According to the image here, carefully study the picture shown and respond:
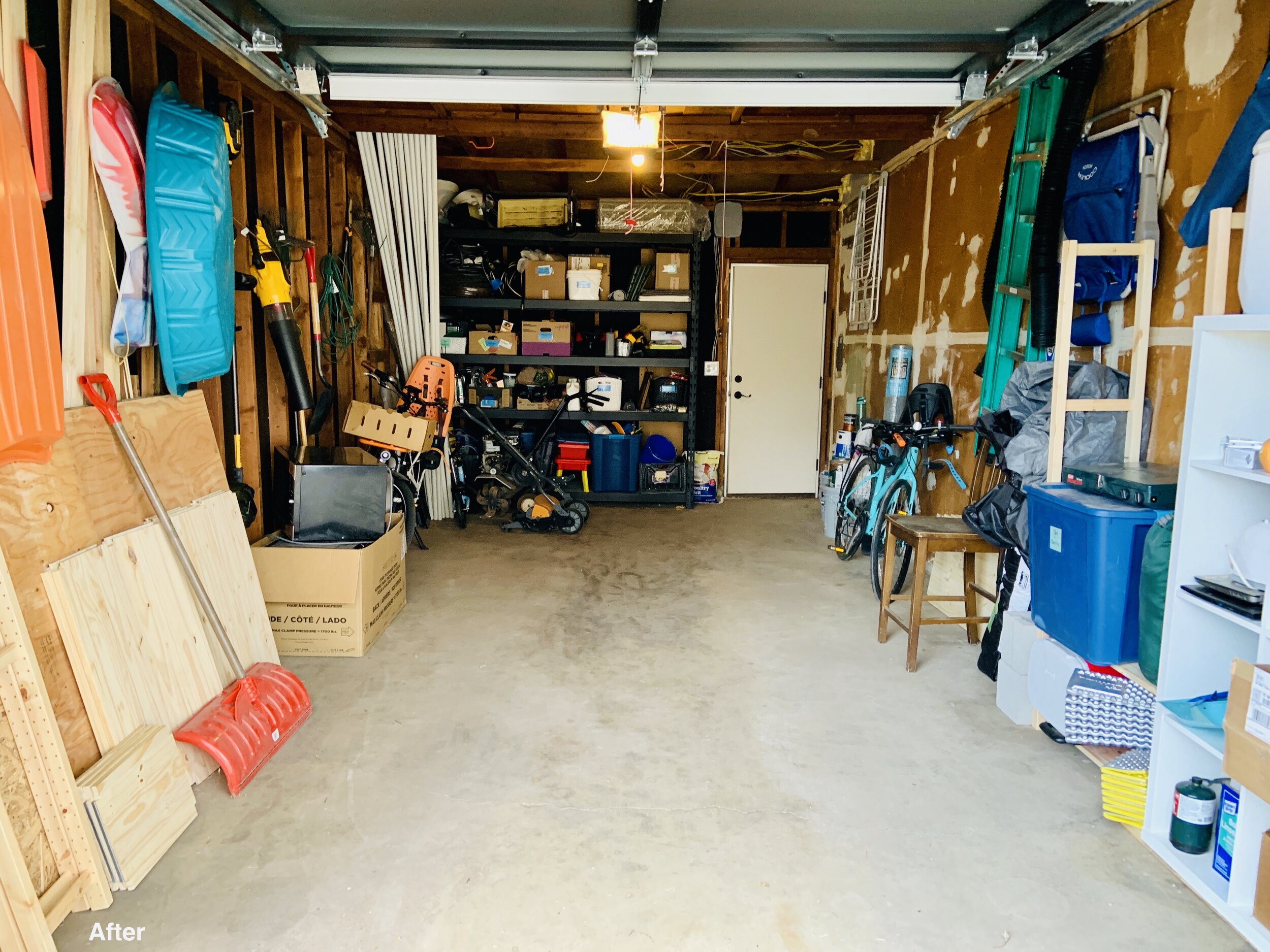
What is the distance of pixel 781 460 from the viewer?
22.4ft

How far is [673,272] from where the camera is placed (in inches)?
240

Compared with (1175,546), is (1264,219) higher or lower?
higher

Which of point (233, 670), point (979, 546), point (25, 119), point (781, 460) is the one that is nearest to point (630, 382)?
point (781, 460)

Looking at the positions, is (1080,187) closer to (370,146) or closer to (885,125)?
(885,125)

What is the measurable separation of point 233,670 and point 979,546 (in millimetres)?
2834

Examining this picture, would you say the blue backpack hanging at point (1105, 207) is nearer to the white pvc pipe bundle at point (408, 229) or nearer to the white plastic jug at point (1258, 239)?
the white plastic jug at point (1258, 239)

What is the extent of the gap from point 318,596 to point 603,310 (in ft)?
11.2

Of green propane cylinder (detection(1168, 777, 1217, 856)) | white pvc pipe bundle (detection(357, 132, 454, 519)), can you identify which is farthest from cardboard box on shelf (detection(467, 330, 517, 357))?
green propane cylinder (detection(1168, 777, 1217, 856))

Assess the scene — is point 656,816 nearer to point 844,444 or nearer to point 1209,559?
point 1209,559

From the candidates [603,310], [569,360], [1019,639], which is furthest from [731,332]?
[1019,639]

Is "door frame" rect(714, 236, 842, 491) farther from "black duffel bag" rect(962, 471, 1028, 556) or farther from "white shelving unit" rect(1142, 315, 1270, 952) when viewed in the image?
"white shelving unit" rect(1142, 315, 1270, 952)

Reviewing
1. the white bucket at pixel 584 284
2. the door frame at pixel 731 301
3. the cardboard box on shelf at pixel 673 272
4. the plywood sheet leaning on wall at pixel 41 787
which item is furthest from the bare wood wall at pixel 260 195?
the door frame at pixel 731 301

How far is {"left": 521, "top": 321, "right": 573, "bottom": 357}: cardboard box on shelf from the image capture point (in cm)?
597

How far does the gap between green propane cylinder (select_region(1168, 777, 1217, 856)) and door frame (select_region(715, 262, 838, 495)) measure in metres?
4.82
